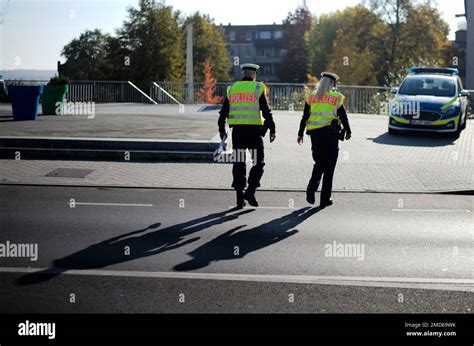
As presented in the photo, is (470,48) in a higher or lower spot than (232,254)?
higher

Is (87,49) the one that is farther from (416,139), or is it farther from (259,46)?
(416,139)

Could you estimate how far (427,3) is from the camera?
2549 inches

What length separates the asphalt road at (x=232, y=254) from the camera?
245 inches

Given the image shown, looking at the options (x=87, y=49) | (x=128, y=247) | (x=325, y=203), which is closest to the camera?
(x=128, y=247)

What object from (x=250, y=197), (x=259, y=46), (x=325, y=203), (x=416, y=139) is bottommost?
(x=325, y=203)

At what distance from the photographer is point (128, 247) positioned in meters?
8.09

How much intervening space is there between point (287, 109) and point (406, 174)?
18.8 meters

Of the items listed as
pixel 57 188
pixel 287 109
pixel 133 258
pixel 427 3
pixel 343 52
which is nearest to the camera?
pixel 133 258

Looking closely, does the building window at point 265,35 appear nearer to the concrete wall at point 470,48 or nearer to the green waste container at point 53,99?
the concrete wall at point 470,48

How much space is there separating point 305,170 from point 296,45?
90.1 meters

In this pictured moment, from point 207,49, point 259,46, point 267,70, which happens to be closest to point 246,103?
point 207,49

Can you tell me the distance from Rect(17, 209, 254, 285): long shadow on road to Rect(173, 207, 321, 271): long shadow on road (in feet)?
1.17
